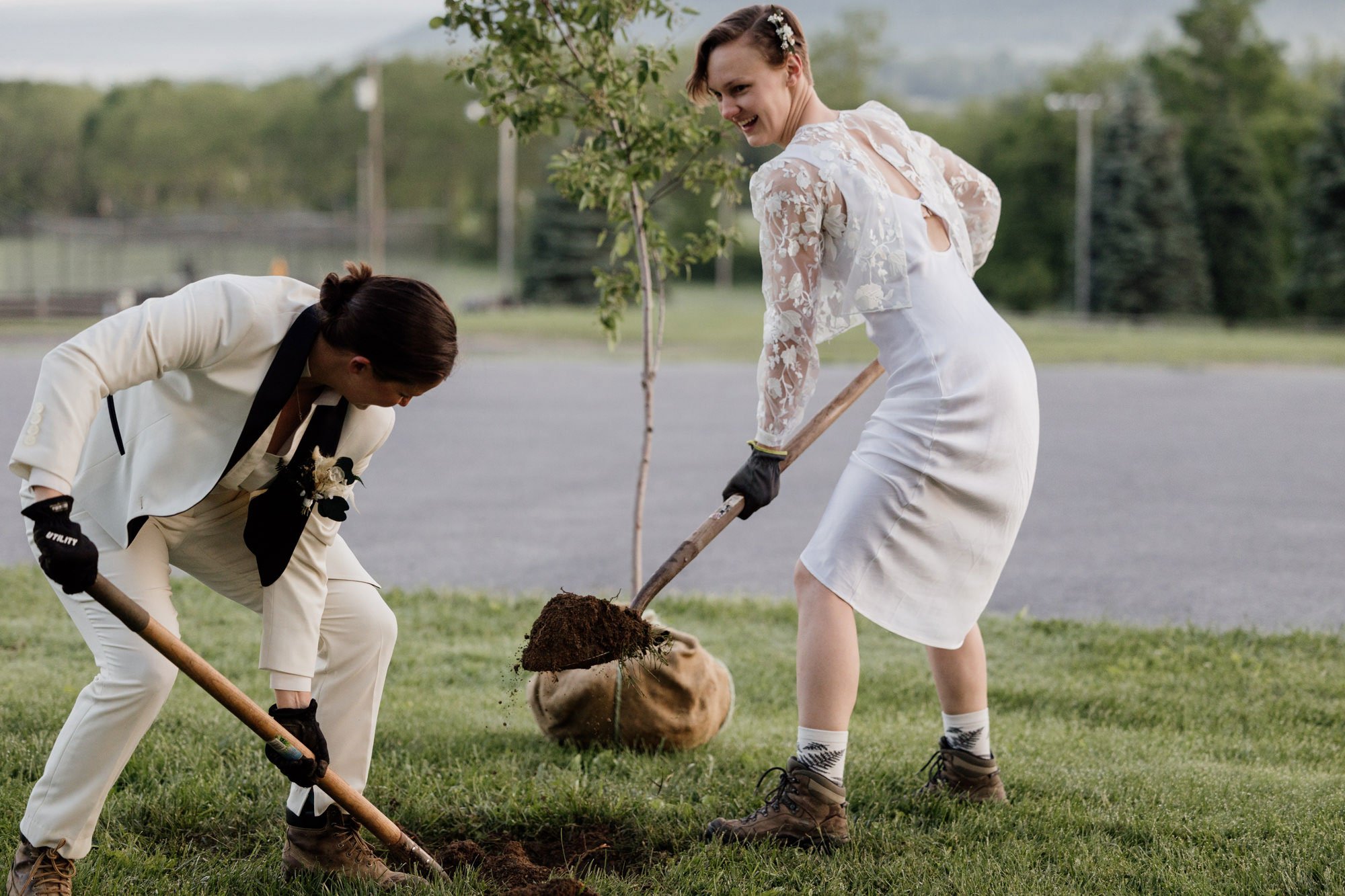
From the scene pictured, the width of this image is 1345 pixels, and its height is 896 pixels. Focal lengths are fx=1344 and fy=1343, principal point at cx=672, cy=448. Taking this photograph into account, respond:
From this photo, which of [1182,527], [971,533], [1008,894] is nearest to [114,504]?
[971,533]

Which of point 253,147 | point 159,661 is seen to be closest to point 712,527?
point 159,661

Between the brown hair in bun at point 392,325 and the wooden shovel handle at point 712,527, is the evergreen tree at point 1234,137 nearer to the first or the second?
the wooden shovel handle at point 712,527

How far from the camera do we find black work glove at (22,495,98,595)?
270 centimetres

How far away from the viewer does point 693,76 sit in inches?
145

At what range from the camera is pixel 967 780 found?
4.00m

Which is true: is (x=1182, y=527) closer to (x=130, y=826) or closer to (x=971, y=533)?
(x=971, y=533)

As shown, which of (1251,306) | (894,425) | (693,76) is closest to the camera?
(894,425)

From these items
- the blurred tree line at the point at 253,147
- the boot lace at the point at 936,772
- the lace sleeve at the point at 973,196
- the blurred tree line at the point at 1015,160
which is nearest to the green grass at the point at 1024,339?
the blurred tree line at the point at 1015,160

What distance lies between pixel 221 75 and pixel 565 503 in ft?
237

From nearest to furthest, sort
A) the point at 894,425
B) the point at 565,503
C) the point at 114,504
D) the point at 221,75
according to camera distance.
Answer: the point at 114,504, the point at 894,425, the point at 565,503, the point at 221,75

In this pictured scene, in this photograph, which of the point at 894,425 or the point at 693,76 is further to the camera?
the point at 693,76

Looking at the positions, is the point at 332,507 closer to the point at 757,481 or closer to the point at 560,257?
the point at 757,481

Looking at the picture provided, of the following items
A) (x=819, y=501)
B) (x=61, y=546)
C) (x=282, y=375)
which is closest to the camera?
(x=61, y=546)

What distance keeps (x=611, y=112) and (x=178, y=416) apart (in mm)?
2239
